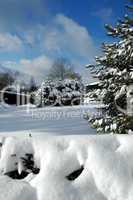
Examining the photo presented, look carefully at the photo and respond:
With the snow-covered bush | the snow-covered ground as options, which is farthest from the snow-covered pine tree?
the snow-covered bush

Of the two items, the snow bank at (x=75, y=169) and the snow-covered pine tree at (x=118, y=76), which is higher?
the snow-covered pine tree at (x=118, y=76)

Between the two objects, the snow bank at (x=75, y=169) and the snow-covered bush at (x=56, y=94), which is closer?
the snow bank at (x=75, y=169)

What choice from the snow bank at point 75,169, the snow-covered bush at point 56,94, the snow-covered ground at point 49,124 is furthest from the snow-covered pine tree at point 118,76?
the snow-covered bush at point 56,94

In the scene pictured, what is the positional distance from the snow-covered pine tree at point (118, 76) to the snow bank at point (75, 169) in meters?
3.30

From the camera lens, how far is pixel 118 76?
5930 mm

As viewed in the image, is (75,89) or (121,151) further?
(75,89)

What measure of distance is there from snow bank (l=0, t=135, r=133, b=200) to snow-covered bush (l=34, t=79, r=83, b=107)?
21.3m

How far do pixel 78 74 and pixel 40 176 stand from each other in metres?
41.9

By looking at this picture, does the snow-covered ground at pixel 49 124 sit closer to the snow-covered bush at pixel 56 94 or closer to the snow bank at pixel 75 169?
the snow bank at pixel 75 169

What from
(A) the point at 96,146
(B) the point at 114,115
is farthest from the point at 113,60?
(A) the point at 96,146

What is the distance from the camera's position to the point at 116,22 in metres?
6.27

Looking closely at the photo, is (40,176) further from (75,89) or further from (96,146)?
(75,89)

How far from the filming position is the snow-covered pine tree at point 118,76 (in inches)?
222

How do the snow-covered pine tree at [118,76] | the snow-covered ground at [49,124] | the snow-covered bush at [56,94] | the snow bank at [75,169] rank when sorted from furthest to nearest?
the snow-covered bush at [56,94]
the snow-covered ground at [49,124]
the snow-covered pine tree at [118,76]
the snow bank at [75,169]
